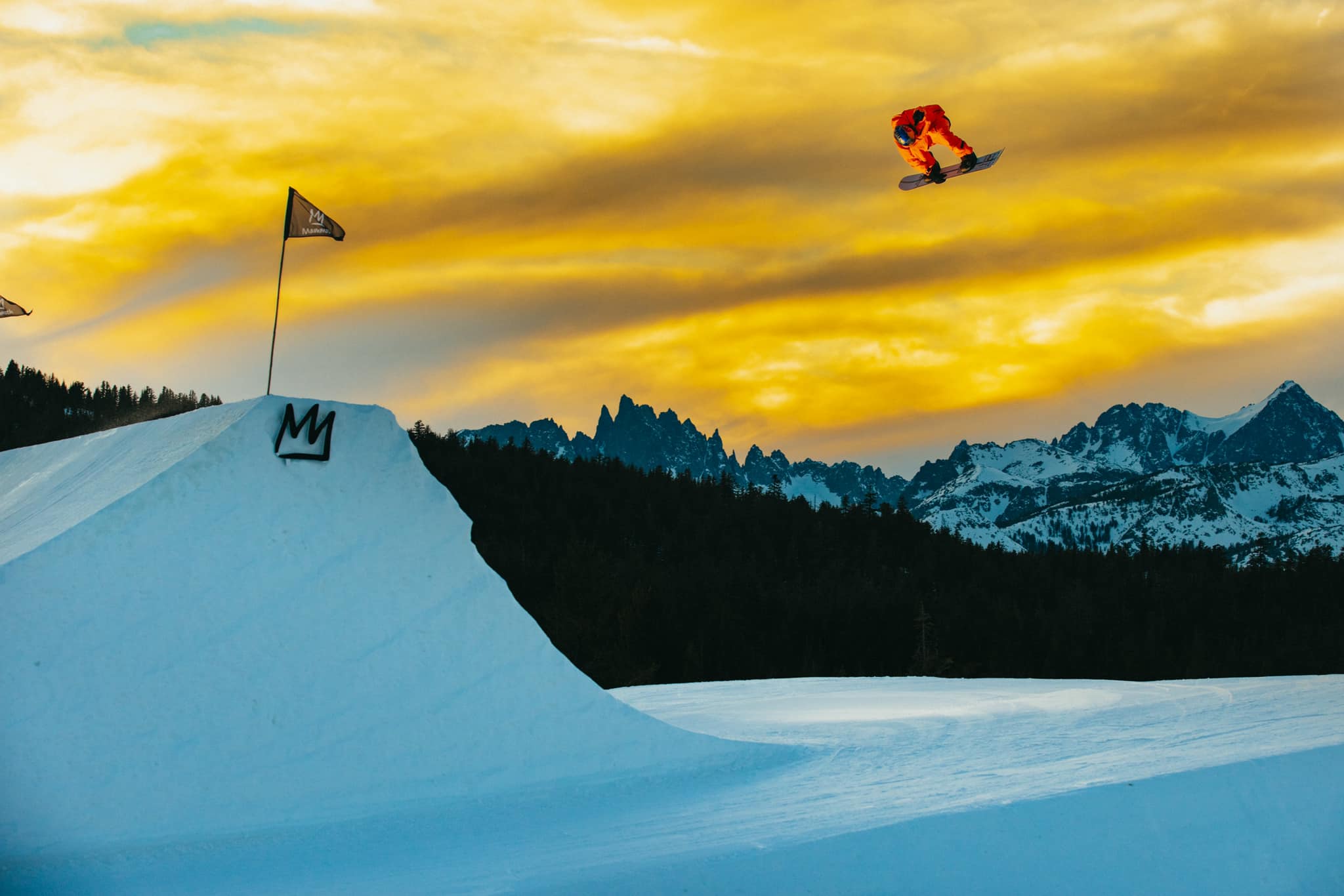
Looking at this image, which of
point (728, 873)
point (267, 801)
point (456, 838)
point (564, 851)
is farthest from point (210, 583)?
point (728, 873)

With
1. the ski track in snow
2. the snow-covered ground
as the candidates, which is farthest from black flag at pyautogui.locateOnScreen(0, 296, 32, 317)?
the ski track in snow

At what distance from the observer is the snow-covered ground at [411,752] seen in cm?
812

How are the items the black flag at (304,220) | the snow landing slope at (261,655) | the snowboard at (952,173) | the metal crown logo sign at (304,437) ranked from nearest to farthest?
1. the snow landing slope at (261,655)
2. the metal crown logo sign at (304,437)
3. the black flag at (304,220)
4. the snowboard at (952,173)

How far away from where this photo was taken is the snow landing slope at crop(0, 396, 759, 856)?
9016mm

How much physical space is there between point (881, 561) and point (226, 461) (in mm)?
108329

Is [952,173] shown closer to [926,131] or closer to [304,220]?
[926,131]

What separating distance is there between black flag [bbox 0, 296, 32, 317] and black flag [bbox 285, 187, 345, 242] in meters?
9.45

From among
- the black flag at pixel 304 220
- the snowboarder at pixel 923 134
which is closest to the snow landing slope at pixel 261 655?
the black flag at pixel 304 220

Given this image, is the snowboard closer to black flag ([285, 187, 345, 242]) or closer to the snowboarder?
the snowboarder

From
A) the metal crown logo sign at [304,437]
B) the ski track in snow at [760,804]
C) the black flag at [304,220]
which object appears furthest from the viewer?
the black flag at [304,220]

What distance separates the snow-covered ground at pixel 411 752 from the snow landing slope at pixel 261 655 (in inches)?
1.0

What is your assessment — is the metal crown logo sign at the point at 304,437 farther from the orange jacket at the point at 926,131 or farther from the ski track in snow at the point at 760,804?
the orange jacket at the point at 926,131

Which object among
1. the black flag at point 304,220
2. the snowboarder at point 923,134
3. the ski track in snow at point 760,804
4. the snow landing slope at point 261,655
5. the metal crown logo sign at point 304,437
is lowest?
the ski track in snow at point 760,804

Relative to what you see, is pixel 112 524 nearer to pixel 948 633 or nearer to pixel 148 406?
pixel 948 633
